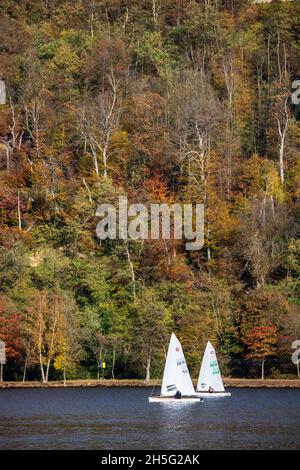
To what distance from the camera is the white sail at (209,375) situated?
8462cm

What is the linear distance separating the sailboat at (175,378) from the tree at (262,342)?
674 inches

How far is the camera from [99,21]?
14588cm

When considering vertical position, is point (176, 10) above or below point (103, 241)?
above

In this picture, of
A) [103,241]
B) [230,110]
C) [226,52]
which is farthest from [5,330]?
[226,52]

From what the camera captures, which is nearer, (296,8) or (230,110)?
(230,110)

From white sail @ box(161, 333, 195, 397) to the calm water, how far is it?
143 centimetres

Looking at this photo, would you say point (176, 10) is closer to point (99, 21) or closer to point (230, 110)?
point (99, 21)

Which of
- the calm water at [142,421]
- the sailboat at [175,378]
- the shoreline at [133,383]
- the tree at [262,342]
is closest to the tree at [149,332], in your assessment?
the shoreline at [133,383]

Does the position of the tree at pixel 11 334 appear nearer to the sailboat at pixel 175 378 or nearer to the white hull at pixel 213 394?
the white hull at pixel 213 394
